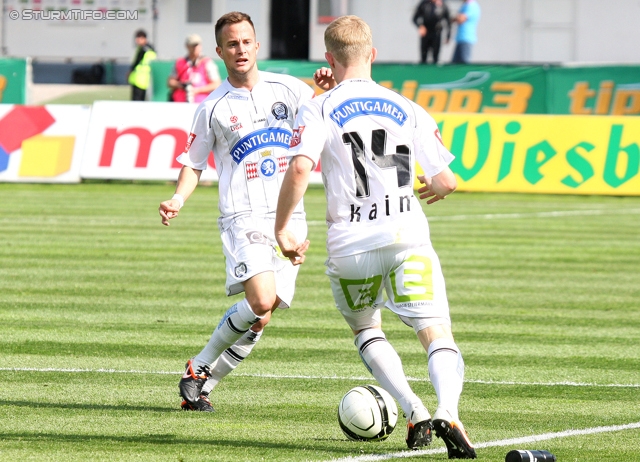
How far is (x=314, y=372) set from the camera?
8195mm

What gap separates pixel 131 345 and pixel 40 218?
31.3 ft

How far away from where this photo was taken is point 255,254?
7121mm

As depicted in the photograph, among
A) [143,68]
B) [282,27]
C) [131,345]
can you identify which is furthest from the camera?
[282,27]

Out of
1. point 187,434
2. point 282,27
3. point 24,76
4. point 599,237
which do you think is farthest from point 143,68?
point 187,434

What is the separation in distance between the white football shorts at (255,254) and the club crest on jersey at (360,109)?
4.37ft

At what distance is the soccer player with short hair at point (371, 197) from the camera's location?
5.89m

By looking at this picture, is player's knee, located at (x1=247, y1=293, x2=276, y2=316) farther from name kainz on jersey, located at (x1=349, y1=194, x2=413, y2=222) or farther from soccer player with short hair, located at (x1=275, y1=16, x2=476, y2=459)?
name kainz on jersey, located at (x1=349, y1=194, x2=413, y2=222)

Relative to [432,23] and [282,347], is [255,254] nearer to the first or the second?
[282,347]

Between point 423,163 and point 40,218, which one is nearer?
point 423,163

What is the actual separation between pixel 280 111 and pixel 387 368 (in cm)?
194

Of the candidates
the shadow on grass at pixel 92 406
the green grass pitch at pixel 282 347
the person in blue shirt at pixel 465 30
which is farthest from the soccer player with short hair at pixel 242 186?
the person in blue shirt at pixel 465 30

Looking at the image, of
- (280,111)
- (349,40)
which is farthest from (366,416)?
(280,111)

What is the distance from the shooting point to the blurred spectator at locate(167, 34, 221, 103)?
24500 millimetres

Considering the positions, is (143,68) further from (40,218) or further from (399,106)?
(399,106)
